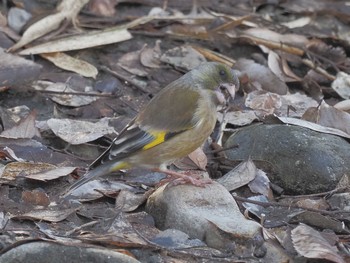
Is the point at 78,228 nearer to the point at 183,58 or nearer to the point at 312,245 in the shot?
the point at 312,245

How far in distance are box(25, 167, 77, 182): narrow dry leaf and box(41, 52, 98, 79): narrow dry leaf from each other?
76.2 inches

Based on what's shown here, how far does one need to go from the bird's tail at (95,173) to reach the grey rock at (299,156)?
1.12 metres

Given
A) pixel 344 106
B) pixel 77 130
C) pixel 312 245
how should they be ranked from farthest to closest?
1. pixel 344 106
2. pixel 77 130
3. pixel 312 245

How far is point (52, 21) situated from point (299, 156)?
3.16 metres

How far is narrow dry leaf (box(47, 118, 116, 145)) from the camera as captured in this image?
652 cm

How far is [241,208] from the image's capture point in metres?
5.65

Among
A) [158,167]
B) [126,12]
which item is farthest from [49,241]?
[126,12]

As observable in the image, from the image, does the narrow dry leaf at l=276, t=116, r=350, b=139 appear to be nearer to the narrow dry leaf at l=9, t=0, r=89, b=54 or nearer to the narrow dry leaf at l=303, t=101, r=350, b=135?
the narrow dry leaf at l=303, t=101, r=350, b=135

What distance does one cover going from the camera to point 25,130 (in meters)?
6.50

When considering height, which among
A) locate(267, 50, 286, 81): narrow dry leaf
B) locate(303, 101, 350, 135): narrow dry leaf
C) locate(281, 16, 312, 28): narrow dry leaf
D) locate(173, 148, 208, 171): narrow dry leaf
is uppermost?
locate(303, 101, 350, 135): narrow dry leaf

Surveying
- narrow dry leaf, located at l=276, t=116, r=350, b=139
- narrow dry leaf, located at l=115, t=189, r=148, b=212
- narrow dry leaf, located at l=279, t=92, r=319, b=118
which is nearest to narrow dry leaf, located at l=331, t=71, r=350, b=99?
narrow dry leaf, located at l=279, t=92, r=319, b=118

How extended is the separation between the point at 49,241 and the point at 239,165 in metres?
1.96

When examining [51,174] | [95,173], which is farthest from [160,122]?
[51,174]

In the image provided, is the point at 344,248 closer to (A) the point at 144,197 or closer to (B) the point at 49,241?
(A) the point at 144,197
